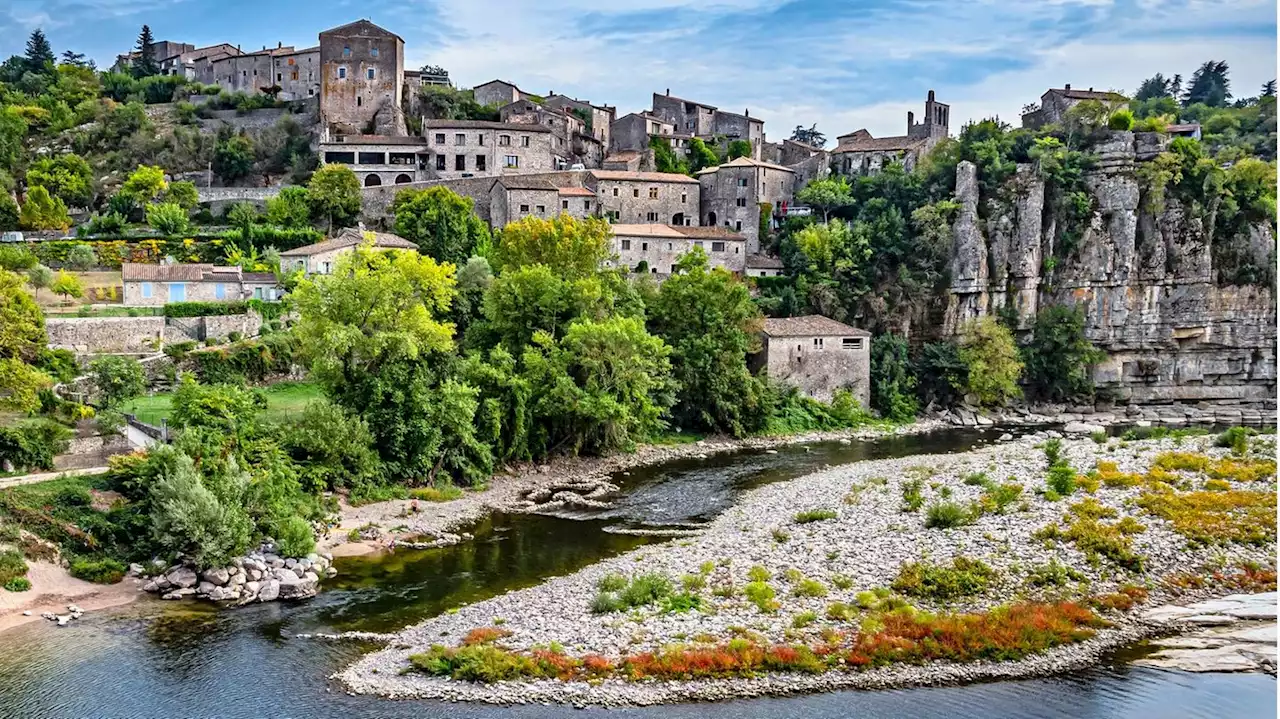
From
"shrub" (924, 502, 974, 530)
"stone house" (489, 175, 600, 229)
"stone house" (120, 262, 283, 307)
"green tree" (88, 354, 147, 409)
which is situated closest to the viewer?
"shrub" (924, 502, 974, 530)

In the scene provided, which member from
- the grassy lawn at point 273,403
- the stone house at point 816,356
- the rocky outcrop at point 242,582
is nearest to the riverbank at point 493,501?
the rocky outcrop at point 242,582

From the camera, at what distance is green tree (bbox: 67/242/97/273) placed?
4800 centimetres

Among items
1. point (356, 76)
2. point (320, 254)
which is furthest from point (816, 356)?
point (356, 76)

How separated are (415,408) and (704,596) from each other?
534 inches

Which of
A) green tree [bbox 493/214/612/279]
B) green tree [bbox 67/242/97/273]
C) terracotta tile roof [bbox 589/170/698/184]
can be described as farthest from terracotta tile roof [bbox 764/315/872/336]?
green tree [bbox 67/242/97/273]

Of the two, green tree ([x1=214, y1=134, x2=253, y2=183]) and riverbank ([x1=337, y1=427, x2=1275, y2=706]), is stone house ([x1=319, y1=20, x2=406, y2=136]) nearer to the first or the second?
green tree ([x1=214, y1=134, x2=253, y2=183])

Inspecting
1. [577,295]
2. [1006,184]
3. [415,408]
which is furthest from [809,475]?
[1006,184]

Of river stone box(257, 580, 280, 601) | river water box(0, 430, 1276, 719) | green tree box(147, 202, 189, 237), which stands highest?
green tree box(147, 202, 189, 237)

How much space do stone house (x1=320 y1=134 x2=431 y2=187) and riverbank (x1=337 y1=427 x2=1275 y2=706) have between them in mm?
38465

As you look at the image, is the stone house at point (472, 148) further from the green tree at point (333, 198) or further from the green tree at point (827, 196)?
the green tree at point (827, 196)

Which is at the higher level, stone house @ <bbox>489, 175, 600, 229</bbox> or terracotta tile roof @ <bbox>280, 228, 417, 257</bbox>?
stone house @ <bbox>489, 175, 600, 229</bbox>

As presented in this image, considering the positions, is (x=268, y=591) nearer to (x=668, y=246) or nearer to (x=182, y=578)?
(x=182, y=578)

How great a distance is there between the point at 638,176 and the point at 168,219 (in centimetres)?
2562

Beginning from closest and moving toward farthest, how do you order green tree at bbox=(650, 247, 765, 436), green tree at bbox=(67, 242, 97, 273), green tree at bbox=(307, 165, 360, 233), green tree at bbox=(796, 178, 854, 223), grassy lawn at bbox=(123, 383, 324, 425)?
grassy lawn at bbox=(123, 383, 324, 425) < green tree at bbox=(650, 247, 765, 436) < green tree at bbox=(67, 242, 97, 273) < green tree at bbox=(307, 165, 360, 233) < green tree at bbox=(796, 178, 854, 223)
